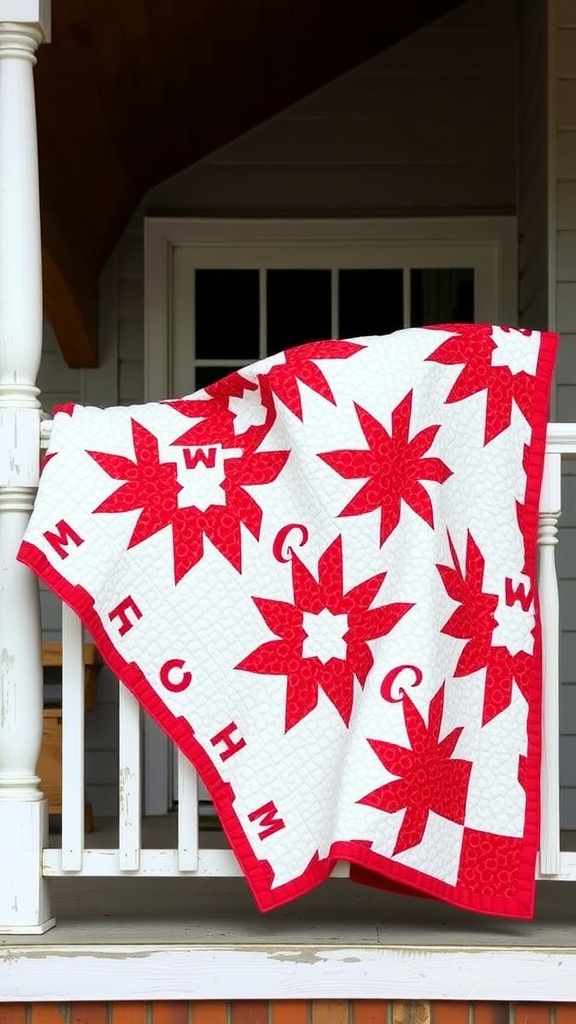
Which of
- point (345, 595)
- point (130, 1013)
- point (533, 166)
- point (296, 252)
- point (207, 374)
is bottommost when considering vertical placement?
point (130, 1013)

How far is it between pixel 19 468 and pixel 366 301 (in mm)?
2419

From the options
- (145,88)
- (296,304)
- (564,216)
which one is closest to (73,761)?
(145,88)

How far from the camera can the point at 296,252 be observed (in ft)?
15.1

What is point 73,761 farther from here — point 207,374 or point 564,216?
point 207,374

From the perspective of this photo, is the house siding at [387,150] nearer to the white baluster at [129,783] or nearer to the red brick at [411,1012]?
the white baluster at [129,783]

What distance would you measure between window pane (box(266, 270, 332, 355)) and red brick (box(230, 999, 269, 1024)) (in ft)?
9.14

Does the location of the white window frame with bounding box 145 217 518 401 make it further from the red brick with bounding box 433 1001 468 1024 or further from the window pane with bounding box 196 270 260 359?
the red brick with bounding box 433 1001 468 1024

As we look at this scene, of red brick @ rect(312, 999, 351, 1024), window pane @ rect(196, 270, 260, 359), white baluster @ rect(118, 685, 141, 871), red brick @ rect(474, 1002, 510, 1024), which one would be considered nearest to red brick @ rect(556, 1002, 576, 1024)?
red brick @ rect(474, 1002, 510, 1024)

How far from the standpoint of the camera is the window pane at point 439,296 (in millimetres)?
4586

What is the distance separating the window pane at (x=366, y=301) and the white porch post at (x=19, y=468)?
2.24 metres

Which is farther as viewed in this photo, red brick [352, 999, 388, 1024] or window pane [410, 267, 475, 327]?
window pane [410, 267, 475, 327]

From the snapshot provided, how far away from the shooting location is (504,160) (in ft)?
14.9

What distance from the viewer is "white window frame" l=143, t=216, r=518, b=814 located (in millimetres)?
4539

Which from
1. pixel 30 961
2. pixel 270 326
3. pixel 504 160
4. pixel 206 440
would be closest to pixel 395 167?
pixel 504 160
